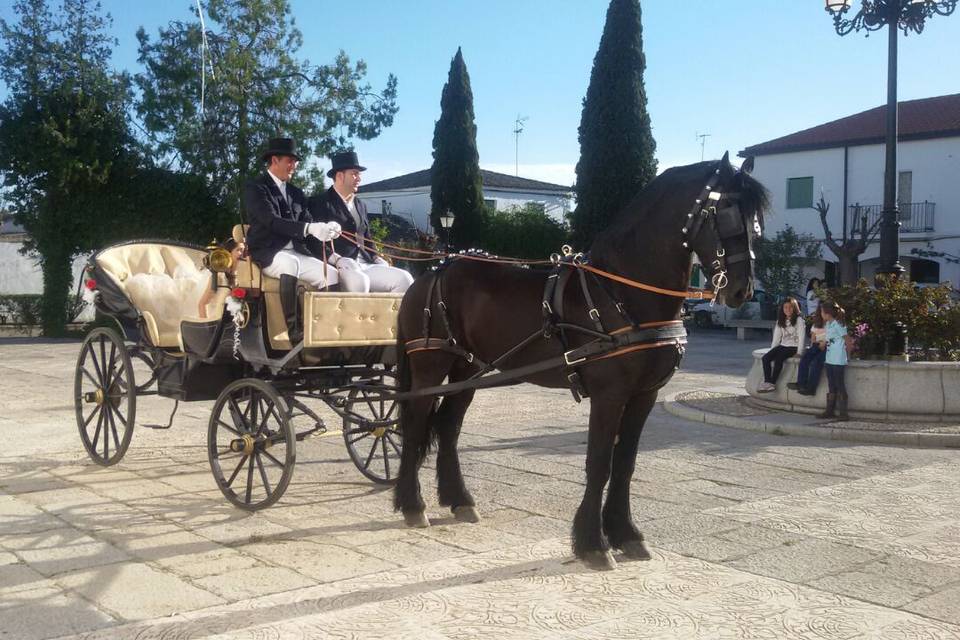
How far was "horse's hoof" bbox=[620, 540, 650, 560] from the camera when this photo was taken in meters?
5.17

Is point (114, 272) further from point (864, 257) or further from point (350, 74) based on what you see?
point (864, 257)

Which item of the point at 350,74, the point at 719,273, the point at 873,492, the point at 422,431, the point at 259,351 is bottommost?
the point at 873,492

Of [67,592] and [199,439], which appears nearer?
[67,592]

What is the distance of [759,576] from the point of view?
4832 millimetres

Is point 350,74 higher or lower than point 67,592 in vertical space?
higher

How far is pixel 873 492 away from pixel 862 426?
10.1ft

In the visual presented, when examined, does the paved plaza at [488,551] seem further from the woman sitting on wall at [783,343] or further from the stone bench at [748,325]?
the stone bench at [748,325]

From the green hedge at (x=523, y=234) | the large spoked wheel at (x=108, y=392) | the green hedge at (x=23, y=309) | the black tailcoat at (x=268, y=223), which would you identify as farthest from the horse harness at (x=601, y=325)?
the green hedge at (x=523, y=234)

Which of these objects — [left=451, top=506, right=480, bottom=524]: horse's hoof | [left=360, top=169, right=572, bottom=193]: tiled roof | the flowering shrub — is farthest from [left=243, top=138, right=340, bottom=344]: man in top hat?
[left=360, top=169, right=572, bottom=193]: tiled roof

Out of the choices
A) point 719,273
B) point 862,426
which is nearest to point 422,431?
point 719,273

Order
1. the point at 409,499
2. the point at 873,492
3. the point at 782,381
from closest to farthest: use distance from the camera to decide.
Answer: the point at 409,499 → the point at 873,492 → the point at 782,381

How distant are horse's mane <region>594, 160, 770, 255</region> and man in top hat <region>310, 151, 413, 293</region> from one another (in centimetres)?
205

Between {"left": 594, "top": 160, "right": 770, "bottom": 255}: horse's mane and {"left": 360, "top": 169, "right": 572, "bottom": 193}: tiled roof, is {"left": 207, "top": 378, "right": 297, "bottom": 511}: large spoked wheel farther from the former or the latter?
{"left": 360, "top": 169, "right": 572, "bottom": 193}: tiled roof

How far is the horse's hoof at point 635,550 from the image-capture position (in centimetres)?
517
